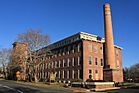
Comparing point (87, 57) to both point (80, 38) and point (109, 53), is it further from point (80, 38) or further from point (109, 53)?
point (109, 53)

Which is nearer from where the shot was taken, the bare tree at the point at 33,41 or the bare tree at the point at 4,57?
the bare tree at the point at 33,41

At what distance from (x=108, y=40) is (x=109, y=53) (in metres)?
3.16

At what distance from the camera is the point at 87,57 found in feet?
188

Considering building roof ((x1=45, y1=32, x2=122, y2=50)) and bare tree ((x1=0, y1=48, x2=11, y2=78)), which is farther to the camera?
bare tree ((x1=0, y1=48, x2=11, y2=78))

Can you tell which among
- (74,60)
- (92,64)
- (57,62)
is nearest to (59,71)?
(57,62)

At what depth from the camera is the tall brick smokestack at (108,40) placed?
50719mm

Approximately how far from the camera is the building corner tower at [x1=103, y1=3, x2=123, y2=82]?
48381 millimetres

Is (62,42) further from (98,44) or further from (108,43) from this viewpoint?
(108,43)

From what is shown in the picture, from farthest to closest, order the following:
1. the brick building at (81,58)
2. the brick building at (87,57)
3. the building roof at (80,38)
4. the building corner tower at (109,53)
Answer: the building roof at (80,38) < the brick building at (81,58) < the brick building at (87,57) < the building corner tower at (109,53)

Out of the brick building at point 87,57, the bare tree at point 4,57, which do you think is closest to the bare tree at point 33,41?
the brick building at point 87,57

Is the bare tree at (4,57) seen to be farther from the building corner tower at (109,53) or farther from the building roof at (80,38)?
the building corner tower at (109,53)

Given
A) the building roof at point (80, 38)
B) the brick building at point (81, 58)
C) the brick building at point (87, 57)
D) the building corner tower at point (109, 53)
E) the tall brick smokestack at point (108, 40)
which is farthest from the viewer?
the building roof at point (80, 38)

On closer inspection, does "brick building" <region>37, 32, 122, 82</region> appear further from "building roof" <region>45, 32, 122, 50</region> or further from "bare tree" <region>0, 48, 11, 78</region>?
"bare tree" <region>0, 48, 11, 78</region>

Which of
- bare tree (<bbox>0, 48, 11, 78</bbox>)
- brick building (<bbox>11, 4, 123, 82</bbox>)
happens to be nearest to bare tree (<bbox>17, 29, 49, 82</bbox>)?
brick building (<bbox>11, 4, 123, 82</bbox>)
